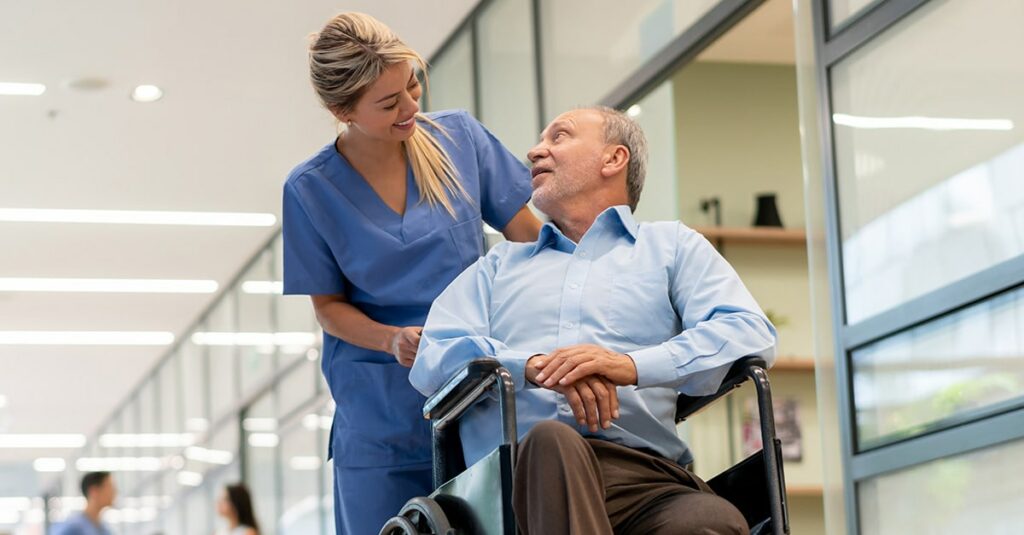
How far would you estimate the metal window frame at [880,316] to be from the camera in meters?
2.88

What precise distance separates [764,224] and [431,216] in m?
3.82

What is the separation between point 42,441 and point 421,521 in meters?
15.3

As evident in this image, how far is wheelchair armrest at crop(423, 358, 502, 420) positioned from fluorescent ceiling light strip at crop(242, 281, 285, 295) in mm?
7162

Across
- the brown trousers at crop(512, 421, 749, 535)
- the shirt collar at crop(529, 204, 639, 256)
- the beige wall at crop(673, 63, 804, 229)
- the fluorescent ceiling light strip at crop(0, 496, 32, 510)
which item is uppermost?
the beige wall at crop(673, 63, 804, 229)

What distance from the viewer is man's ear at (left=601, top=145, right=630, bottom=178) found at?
2242 millimetres

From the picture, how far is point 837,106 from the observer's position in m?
3.55

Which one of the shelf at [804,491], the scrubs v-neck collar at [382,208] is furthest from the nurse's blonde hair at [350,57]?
the shelf at [804,491]

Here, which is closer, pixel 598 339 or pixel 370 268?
pixel 598 339

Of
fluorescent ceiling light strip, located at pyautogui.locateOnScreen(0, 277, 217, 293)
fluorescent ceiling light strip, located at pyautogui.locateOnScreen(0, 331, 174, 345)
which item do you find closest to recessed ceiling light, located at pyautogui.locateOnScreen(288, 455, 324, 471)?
fluorescent ceiling light strip, located at pyautogui.locateOnScreen(0, 277, 217, 293)

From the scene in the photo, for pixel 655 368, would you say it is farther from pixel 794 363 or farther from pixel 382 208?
pixel 794 363

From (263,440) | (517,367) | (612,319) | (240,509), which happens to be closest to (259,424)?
(263,440)

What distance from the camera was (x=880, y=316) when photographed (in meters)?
3.31

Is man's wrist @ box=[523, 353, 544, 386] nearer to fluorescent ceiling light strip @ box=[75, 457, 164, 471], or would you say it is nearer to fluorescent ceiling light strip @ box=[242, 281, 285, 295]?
fluorescent ceiling light strip @ box=[242, 281, 285, 295]

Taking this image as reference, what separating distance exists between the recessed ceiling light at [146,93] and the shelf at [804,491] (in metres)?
3.46
